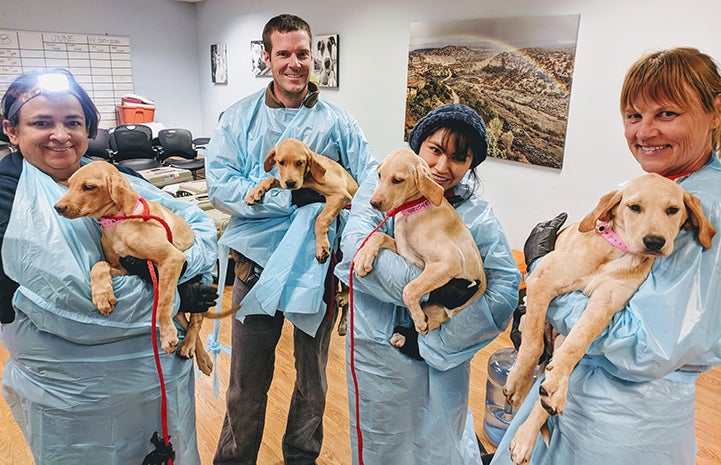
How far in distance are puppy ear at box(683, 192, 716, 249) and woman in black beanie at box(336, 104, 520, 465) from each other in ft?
1.59

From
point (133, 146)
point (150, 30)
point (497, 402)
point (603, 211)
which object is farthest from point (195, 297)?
point (150, 30)

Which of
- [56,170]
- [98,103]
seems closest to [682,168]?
[56,170]

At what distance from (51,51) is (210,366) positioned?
6.55m

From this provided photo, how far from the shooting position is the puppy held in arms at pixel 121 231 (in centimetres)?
125

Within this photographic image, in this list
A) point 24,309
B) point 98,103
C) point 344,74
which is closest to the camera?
A: point 24,309

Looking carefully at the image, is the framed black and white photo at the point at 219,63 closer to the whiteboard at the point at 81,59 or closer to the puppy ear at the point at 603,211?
the whiteboard at the point at 81,59

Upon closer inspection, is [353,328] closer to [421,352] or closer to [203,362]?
[421,352]

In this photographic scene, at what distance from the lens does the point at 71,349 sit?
131 centimetres

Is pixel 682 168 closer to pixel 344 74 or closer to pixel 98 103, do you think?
pixel 344 74

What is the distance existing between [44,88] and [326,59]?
176 inches

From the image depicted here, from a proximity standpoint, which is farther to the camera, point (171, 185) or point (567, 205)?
point (171, 185)

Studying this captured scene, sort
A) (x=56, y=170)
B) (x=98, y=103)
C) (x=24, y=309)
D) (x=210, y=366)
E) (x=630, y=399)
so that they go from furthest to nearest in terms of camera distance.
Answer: (x=98, y=103) → (x=210, y=366) → (x=56, y=170) → (x=24, y=309) → (x=630, y=399)

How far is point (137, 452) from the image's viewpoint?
56.8 inches

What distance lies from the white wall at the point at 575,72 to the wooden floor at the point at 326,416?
53.7 inches
